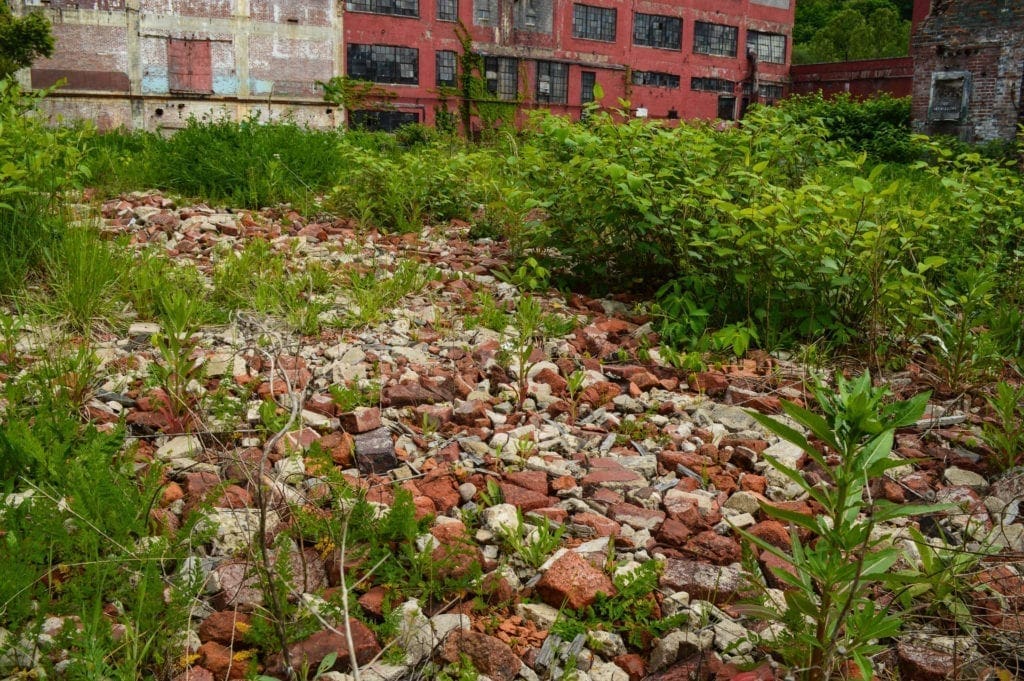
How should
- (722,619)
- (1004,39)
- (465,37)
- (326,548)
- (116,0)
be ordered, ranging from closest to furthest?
(722,619) < (326,548) < (1004,39) < (116,0) < (465,37)

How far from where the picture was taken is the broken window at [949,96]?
2053 centimetres

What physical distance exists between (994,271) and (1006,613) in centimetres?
296

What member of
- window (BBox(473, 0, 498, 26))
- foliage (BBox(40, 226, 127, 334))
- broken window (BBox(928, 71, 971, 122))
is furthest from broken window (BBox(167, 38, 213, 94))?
foliage (BBox(40, 226, 127, 334))

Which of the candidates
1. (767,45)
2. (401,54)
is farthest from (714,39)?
(401,54)

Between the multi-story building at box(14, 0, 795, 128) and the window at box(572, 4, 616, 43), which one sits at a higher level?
the window at box(572, 4, 616, 43)

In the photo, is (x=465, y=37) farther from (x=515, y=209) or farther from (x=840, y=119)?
(x=515, y=209)

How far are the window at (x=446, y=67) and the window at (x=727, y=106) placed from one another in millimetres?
12444

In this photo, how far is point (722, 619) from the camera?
226cm

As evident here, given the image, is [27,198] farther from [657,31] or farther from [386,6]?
[657,31]

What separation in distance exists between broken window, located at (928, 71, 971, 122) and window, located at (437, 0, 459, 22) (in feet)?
47.5

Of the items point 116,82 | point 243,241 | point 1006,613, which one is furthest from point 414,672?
point 116,82

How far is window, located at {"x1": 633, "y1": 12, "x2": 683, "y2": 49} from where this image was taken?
1234 inches

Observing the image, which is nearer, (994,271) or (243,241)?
(994,271)

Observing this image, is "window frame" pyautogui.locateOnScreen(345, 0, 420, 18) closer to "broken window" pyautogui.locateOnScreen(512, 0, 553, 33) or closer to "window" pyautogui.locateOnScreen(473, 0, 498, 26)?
"window" pyautogui.locateOnScreen(473, 0, 498, 26)
